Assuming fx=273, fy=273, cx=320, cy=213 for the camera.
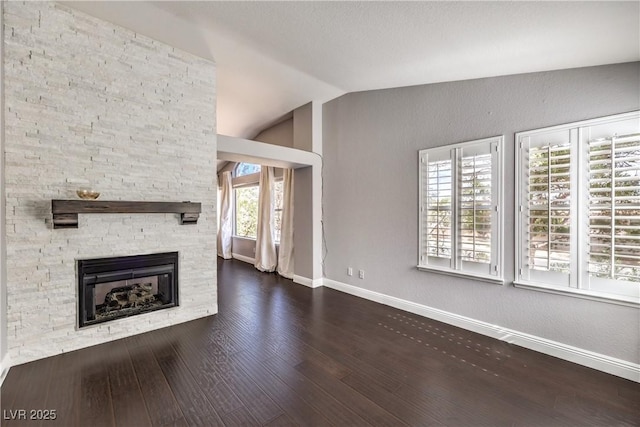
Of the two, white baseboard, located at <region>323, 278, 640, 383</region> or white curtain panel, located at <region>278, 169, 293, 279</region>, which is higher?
white curtain panel, located at <region>278, 169, 293, 279</region>

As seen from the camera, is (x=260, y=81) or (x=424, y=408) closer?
(x=424, y=408)

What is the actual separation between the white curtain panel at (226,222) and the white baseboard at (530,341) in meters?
4.95

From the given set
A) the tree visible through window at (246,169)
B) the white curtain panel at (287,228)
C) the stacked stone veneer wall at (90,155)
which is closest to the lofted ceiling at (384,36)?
the stacked stone veneer wall at (90,155)

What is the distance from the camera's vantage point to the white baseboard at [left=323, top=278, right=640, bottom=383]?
87.1 inches

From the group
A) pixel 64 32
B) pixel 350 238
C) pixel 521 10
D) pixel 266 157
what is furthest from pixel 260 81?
pixel 521 10

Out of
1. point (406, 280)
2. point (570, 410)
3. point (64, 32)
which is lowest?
point (570, 410)

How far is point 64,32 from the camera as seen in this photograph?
8.38 feet

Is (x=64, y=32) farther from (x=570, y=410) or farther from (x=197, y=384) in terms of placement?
(x=570, y=410)

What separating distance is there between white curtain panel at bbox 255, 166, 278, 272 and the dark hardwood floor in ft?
8.91

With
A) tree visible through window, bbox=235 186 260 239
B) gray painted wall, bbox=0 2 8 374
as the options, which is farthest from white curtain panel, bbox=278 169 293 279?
gray painted wall, bbox=0 2 8 374

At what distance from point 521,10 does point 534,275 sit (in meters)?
2.24

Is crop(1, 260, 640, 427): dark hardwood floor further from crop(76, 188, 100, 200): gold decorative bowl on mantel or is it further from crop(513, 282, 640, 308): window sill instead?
crop(76, 188, 100, 200): gold decorative bowl on mantel

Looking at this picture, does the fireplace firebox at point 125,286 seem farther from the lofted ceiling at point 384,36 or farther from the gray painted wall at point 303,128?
the gray painted wall at point 303,128

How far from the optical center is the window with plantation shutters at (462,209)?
288cm
